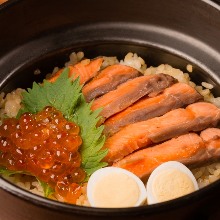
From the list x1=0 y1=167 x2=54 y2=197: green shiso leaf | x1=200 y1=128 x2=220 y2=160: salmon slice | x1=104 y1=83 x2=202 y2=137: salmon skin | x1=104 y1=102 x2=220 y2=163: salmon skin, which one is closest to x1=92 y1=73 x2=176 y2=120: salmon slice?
x1=104 y1=83 x2=202 y2=137: salmon skin

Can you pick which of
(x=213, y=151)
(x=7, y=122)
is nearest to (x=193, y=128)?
(x=213, y=151)

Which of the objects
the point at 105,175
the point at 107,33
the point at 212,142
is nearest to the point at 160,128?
the point at 212,142

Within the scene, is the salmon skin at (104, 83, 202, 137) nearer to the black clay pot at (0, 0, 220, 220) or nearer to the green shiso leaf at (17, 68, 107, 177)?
the green shiso leaf at (17, 68, 107, 177)

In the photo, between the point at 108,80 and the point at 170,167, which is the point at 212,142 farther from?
the point at 108,80

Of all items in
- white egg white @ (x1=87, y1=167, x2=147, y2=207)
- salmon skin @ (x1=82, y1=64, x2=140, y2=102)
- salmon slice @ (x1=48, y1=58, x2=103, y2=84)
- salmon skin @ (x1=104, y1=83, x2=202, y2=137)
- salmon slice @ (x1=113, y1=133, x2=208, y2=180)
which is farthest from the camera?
salmon slice @ (x1=48, y1=58, x2=103, y2=84)

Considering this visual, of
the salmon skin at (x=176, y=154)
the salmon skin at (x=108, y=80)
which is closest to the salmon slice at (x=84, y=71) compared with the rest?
the salmon skin at (x=108, y=80)

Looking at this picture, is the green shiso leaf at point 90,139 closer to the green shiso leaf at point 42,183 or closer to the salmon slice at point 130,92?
the salmon slice at point 130,92

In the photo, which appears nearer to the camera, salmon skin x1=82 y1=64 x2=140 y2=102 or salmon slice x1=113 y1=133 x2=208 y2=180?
salmon slice x1=113 y1=133 x2=208 y2=180
